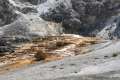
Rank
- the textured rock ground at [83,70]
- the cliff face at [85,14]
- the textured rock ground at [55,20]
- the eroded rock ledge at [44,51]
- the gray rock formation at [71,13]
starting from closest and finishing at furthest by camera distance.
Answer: the textured rock ground at [83,70]
the eroded rock ledge at [44,51]
the textured rock ground at [55,20]
the gray rock formation at [71,13]
the cliff face at [85,14]

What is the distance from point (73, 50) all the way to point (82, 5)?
383 inches

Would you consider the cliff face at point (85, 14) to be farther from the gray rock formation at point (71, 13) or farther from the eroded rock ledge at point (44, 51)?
the eroded rock ledge at point (44, 51)

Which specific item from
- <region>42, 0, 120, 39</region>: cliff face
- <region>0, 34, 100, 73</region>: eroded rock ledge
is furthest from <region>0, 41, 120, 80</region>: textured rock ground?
<region>42, 0, 120, 39</region>: cliff face

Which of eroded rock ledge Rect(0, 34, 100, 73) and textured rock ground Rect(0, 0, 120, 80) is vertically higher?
textured rock ground Rect(0, 0, 120, 80)

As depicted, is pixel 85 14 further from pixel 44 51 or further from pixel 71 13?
pixel 44 51

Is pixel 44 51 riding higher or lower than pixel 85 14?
lower

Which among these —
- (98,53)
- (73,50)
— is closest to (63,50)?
(73,50)

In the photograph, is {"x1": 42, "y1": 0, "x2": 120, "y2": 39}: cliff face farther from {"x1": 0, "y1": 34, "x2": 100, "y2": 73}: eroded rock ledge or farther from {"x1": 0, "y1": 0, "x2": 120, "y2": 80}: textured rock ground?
{"x1": 0, "y1": 34, "x2": 100, "y2": 73}: eroded rock ledge

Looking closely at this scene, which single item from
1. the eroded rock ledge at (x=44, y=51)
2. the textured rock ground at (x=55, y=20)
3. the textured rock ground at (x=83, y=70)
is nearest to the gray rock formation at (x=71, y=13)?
the textured rock ground at (x=55, y=20)

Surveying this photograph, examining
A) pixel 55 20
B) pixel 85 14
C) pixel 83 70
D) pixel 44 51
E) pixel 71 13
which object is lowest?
pixel 83 70

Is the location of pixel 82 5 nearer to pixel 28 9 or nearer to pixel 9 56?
pixel 28 9

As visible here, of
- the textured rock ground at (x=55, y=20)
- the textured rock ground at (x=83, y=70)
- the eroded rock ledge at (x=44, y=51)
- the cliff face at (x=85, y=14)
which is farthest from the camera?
the cliff face at (x=85, y=14)

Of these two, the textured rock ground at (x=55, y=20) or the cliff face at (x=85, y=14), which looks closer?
the textured rock ground at (x=55, y=20)

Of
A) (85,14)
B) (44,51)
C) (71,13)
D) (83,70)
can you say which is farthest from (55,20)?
(83,70)
